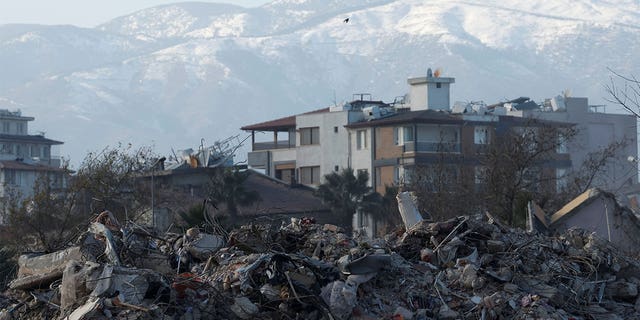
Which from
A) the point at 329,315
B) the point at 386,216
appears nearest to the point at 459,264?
the point at 329,315

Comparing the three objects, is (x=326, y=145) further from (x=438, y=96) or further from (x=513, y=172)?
(x=513, y=172)

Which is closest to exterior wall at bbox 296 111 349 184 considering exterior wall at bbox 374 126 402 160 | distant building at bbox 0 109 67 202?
exterior wall at bbox 374 126 402 160

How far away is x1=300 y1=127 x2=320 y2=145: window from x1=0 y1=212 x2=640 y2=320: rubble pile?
246 feet

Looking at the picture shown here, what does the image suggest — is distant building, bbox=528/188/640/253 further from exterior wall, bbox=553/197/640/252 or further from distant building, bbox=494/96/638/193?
distant building, bbox=494/96/638/193

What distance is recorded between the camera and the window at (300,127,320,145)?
307ft

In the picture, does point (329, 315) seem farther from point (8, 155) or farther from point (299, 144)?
point (8, 155)

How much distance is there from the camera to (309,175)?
93.1 meters

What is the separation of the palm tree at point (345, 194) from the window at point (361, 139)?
1847cm

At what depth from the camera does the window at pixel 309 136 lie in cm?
9356

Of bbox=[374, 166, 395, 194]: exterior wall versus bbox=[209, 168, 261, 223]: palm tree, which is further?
bbox=[374, 166, 395, 194]: exterior wall

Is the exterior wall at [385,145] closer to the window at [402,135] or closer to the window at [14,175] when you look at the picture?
the window at [402,135]

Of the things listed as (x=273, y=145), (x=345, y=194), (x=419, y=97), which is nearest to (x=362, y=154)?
(x=419, y=97)

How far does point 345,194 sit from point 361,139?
20.3m

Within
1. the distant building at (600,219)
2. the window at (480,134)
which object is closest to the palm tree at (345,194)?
the window at (480,134)
